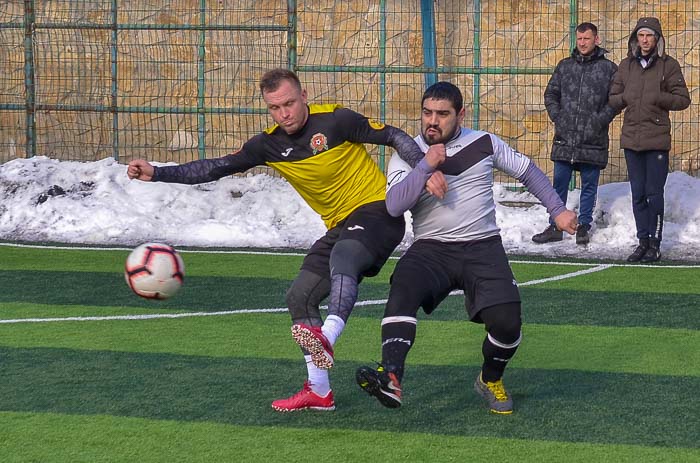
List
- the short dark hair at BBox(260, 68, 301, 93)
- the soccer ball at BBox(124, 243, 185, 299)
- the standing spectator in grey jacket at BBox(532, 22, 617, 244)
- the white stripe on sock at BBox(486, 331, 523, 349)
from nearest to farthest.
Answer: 1. the white stripe on sock at BBox(486, 331, 523, 349)
2. the short dark hair at BBox(260, 68, 301, 93)
3. the soccer ball at BBox(124, 243, 185, 299)
4. the standing spectator in grey jacket at BBox(532, 22, 617, 244)

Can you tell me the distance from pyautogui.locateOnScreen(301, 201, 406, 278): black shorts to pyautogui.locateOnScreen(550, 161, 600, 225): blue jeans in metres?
6.65

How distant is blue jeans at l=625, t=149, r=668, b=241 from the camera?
12.1 meters

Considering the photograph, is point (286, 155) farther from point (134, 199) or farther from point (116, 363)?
point (134, 199)

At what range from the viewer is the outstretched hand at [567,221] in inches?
240

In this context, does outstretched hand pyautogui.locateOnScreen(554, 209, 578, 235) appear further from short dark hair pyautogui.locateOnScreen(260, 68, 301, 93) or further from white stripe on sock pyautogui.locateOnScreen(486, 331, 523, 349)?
short dark hair pyautogui.locateOnScreen(260, 68, 301, 93)

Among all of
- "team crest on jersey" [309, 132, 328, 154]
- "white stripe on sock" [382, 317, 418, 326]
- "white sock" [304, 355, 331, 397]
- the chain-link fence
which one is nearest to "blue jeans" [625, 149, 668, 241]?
the chain-link fence

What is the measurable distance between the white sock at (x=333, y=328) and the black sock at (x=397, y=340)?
22 cm

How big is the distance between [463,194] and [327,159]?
0.81 m

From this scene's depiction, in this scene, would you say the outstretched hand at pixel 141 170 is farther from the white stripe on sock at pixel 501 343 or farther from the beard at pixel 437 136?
the white stripe on sock at pixel 501 343

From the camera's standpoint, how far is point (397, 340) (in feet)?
19.6

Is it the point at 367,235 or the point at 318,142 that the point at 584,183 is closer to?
the point at 318,142

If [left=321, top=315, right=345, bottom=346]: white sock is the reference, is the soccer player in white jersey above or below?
above

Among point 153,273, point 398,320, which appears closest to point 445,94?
point 398,320

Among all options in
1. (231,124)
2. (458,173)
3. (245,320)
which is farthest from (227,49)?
(458,173)
